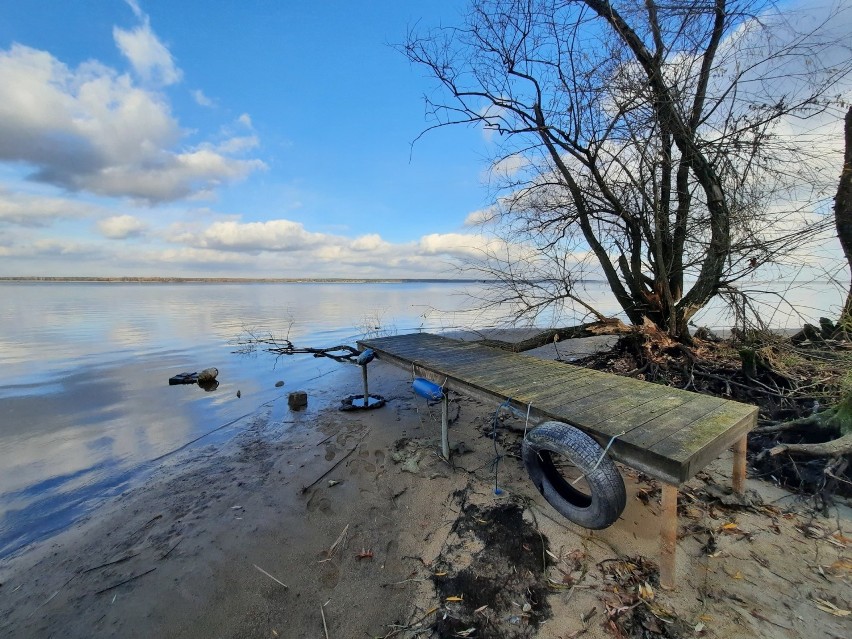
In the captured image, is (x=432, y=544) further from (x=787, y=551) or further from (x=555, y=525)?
(x=787, y=551)

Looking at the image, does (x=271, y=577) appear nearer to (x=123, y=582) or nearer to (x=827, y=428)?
(x=123, y=582)

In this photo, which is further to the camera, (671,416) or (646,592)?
(671,416)

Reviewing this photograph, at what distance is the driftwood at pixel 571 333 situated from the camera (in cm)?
657

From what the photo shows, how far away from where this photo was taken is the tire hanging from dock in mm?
2334

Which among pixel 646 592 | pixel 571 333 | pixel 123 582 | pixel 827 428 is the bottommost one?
pixel 123 582

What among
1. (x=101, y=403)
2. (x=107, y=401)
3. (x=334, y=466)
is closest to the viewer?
(x=334, y=466)

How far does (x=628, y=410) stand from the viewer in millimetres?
2949

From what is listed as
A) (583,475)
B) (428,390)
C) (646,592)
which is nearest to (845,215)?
(583,475)

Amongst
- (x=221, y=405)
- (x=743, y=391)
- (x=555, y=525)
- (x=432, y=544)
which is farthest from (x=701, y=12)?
(x=221, y=405)

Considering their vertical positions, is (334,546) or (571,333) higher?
(571,333)

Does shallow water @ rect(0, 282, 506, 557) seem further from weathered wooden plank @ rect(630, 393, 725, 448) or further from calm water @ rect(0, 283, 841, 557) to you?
weathered wooden plank @ rect(630, 393, 725, 448)

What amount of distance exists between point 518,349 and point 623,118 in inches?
168

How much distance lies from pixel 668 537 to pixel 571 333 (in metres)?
5.24

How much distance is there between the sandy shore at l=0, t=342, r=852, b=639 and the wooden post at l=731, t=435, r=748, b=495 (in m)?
0.14
